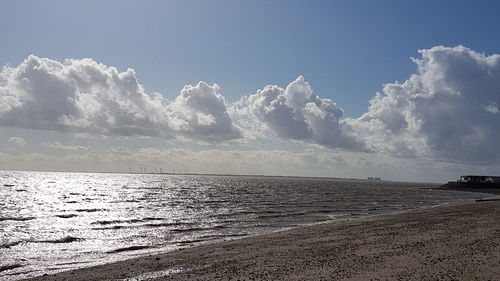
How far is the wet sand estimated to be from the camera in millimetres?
14602

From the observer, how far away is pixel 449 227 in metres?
28.5

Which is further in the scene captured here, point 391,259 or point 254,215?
point 254,215

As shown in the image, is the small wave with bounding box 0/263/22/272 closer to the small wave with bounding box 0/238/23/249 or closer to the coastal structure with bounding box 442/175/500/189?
the small wave with bounding box 0/238/23/249

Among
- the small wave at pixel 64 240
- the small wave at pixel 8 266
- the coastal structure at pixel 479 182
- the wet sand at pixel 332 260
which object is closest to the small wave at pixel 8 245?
the small wave at pixel 64 240

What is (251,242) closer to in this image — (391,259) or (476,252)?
(391,259)

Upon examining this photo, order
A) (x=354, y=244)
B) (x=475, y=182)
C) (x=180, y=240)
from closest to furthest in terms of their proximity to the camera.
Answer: (x=354, y=244) < (x=180, y=240) < (x=475, y=182)

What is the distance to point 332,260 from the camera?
17438mm

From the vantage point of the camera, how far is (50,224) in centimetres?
3706

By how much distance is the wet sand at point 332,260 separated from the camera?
575 inches

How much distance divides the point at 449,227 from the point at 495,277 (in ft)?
53.3

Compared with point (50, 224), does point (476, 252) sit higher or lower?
higher

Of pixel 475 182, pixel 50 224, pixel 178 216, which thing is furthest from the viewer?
pixel 475 182

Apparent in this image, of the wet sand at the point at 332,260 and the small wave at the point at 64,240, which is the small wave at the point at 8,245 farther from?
the wet sand at the point at 332,260

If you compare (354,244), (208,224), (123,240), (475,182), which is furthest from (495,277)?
(475,182)
